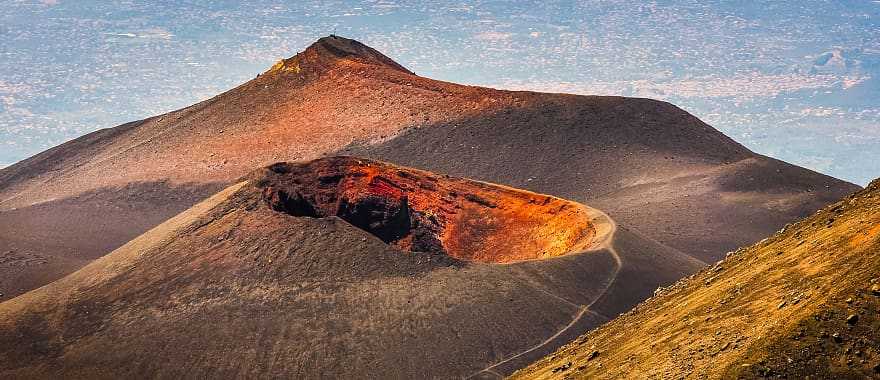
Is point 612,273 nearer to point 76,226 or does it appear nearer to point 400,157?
point 400,157

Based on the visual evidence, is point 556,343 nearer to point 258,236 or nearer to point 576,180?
point 258,236

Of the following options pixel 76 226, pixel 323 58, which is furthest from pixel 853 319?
pixel 323 58

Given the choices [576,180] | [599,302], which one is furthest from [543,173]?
[599,302]

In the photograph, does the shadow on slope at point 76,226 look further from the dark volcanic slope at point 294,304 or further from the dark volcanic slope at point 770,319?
the dark volcanic slope at point 770,319

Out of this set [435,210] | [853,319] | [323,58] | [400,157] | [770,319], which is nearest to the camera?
[853,319]

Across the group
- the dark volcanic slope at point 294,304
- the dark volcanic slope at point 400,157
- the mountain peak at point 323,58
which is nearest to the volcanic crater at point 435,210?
the dark volcanic slope at point 294,304

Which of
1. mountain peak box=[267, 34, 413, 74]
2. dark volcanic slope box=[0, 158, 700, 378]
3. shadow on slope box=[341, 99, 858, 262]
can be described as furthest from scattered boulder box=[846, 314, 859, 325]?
mountain peak box=[267, 34, 413, 74]

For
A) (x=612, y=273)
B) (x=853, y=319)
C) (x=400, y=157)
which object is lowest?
(x=612, y=273)
